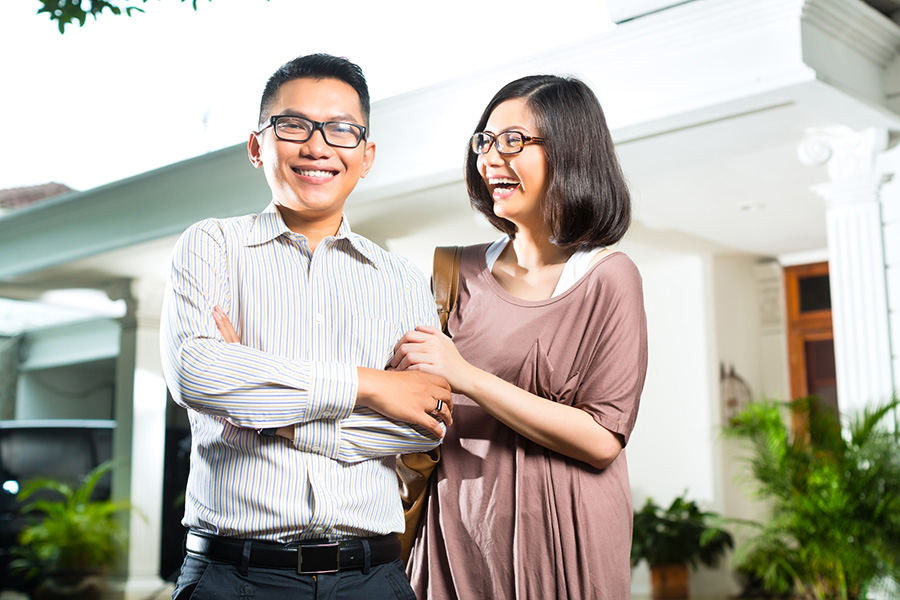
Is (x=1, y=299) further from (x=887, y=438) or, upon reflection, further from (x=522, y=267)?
(x=522, y=267)

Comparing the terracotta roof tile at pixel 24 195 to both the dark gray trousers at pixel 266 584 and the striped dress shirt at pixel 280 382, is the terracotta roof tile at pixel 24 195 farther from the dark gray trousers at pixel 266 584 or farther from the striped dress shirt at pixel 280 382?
the dark gray trousers at pixel 266 584

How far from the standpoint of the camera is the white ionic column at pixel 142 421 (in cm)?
905

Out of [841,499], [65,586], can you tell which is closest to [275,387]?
[841,499]

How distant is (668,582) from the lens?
308 inches

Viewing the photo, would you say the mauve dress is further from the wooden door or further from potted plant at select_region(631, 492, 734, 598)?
the wooden door

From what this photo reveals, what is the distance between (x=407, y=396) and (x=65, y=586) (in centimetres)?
799

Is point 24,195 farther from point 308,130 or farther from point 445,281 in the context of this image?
point 308,130

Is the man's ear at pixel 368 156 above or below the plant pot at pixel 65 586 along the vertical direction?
above

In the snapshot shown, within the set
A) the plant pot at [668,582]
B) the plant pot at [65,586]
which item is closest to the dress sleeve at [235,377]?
the plant pot at [668,582]

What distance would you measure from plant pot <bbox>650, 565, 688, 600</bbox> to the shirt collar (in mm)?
7036

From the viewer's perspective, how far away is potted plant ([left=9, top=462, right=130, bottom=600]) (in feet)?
26.7

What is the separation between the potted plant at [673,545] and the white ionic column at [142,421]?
15.7ft

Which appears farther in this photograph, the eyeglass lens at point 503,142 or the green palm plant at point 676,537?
the green palm plant at point 676,537

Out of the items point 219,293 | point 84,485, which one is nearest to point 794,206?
point 219,293
